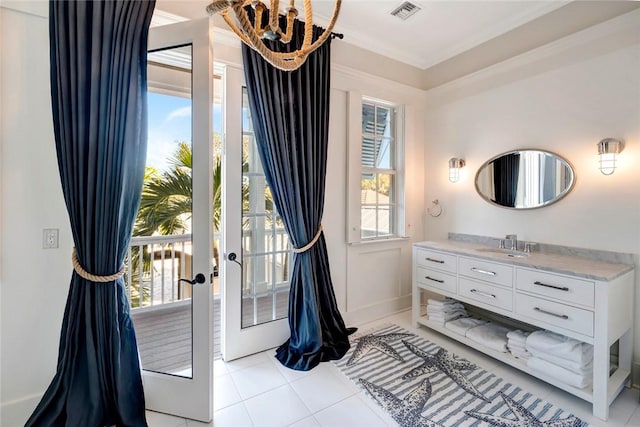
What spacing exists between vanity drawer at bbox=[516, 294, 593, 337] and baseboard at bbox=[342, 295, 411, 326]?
A: 51.8 inches

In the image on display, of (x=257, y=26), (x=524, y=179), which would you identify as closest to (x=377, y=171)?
(x=524, y=179)

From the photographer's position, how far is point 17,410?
1.68m

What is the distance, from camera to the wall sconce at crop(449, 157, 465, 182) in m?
3.10

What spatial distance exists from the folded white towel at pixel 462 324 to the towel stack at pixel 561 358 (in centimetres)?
52

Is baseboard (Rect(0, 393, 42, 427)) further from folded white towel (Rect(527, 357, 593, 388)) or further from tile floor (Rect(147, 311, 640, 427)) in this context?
folded white towel (Rect(527, 357, 593, 388))

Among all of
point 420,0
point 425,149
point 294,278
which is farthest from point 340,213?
point 420,0

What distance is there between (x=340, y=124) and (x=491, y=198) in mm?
1663

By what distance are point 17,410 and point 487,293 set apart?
126 inches

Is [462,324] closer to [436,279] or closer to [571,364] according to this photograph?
[436,279]

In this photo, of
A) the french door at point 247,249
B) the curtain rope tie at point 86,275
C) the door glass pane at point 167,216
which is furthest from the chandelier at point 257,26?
the curtain rope tie at point 86,275

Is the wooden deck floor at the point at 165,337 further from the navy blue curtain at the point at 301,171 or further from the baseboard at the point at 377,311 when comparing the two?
the baseboard at the point at 377,311

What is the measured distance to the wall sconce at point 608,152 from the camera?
6.81 feet

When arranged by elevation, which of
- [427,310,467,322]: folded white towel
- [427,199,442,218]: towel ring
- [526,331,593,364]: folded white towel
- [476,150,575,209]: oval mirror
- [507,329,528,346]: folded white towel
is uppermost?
[476,150,575,209]: oval mirror

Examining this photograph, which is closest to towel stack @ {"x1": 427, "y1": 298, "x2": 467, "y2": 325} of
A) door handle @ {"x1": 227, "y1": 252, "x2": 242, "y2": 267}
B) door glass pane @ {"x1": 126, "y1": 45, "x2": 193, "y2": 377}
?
door handle @ {"x1": 227, "y1": 252, "x2": 242, "y2": 267}
